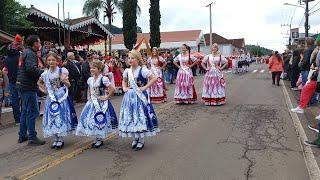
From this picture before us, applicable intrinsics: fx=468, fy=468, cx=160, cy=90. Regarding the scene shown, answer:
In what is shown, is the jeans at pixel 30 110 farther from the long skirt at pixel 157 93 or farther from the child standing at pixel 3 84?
the long skirt at pixel 157 93

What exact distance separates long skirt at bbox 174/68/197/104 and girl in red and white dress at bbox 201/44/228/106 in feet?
1.75

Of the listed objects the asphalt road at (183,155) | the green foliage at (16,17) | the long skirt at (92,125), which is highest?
the green foliage at (16,17)

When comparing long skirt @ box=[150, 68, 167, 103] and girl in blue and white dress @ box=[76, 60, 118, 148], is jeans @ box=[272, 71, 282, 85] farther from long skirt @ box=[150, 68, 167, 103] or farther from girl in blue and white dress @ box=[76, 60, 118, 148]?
girl in blue and white dress @ box=[76, 60, 118, 148]

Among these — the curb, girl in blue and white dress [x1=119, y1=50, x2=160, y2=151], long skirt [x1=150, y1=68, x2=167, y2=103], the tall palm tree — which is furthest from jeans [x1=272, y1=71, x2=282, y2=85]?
the tall palm tree

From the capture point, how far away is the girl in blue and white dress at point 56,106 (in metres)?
8.62

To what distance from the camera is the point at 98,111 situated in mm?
8484

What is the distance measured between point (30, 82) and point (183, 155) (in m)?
3.44

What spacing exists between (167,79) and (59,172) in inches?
821

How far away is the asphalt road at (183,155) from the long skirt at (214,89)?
2.67 metres

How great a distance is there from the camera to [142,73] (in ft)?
27.8

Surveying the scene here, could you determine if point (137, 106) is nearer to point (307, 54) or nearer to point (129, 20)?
point (307, 54)

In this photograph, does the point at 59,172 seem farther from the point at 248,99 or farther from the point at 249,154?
the point at 248,99

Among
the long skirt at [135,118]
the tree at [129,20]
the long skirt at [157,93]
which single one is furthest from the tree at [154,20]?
the long skirt at [135,118]

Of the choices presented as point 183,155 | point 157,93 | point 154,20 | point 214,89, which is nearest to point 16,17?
point 157,93
